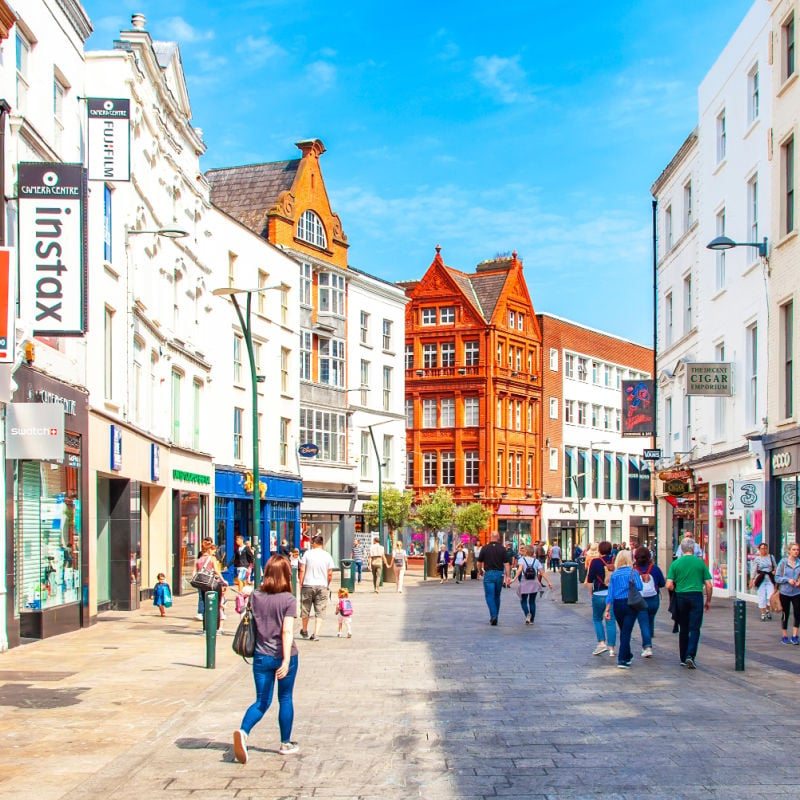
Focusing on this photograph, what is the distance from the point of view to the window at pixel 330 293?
55.1 meters

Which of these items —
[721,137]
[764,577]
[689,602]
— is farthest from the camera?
[721,137]

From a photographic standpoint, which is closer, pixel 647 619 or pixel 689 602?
pixel 689 602

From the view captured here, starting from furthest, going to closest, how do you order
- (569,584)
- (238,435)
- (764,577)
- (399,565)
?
(238,435) → (399,565) → (569,584) → (764,577)

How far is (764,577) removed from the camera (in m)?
23.6

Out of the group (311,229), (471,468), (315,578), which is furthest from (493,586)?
(471,468)

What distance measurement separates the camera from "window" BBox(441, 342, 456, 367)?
74.2 meters

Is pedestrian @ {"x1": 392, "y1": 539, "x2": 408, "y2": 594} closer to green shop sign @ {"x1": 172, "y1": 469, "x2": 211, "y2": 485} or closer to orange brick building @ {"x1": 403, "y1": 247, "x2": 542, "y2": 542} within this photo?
green shop sign @ {"x1": 172, "y1": 469, "x2": 211, "y2": 485}

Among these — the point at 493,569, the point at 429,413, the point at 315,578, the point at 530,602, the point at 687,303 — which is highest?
the point at 687,303

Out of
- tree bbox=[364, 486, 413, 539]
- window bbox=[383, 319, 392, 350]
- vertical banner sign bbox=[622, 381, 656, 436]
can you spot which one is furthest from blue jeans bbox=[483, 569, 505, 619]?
window bbox=[383, 319, 392, 350]

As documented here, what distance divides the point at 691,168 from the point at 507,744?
28978 mm

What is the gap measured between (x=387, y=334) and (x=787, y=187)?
127 ft

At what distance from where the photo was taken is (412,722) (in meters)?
11.2

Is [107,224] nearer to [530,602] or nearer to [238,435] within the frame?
[530,602]

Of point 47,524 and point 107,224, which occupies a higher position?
point 107,224
